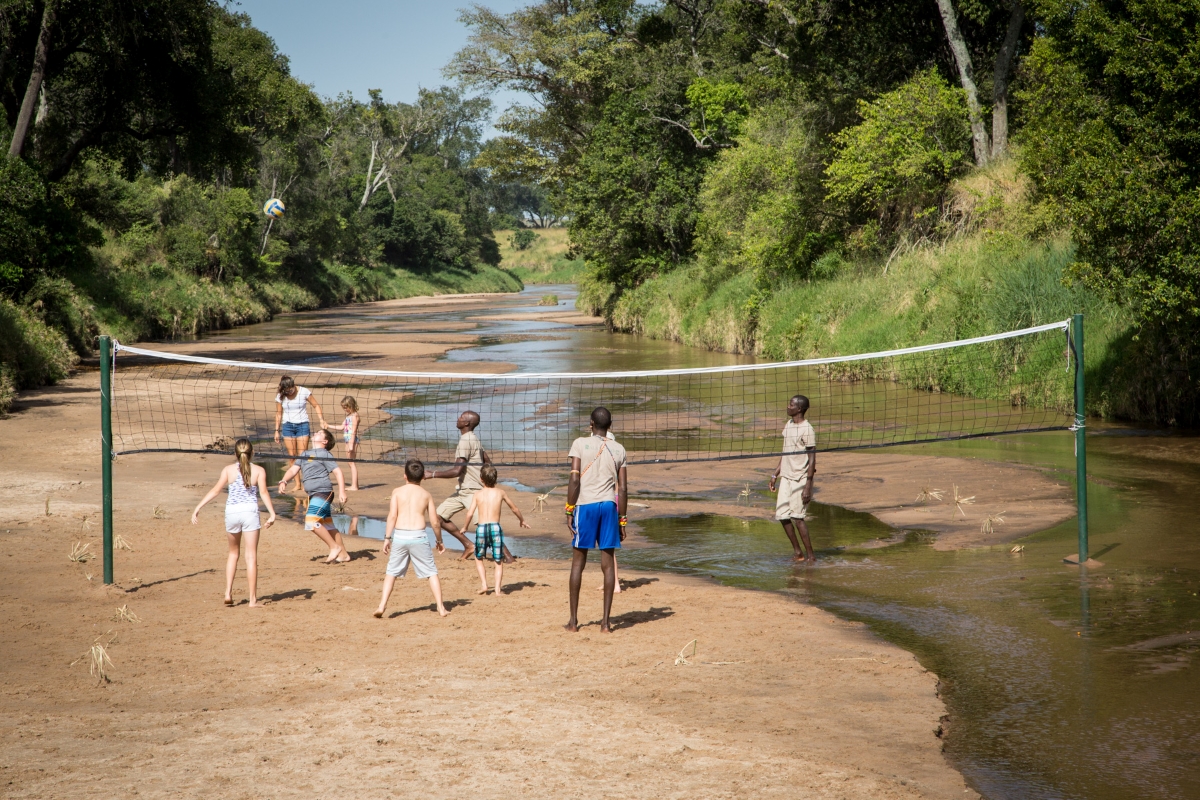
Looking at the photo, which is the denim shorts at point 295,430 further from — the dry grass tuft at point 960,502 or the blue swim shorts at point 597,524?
the dry grass tuft at point 960,502

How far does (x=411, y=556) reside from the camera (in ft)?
28.7

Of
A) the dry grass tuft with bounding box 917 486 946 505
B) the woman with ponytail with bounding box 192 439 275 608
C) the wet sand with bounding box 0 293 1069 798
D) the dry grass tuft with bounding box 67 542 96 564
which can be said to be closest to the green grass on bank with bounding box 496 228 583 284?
the dry grass tuft with bounding box 917 486 946 505

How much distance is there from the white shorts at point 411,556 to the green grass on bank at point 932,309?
14.4 metres

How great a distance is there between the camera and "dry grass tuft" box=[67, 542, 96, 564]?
34.6 ft

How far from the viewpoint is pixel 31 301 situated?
87.5 feet

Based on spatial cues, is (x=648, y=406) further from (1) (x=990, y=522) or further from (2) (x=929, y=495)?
(1) (x=990, y=522)

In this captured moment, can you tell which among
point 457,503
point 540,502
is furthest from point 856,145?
point 457,503

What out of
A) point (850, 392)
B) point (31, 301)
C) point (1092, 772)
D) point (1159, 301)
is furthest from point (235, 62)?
point (1092, 772)

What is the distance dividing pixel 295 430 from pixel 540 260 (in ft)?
392

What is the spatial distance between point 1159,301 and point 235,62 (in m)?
39.6

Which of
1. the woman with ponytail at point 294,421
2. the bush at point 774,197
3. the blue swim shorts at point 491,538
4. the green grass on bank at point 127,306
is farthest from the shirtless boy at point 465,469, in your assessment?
the bush at point 774,197

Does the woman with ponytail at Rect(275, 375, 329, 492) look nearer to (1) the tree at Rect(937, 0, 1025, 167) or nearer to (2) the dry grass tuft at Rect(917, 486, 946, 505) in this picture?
(2) the dry grass tuft at Rect(917, 486, 946, 505)

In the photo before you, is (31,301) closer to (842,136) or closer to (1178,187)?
(842,136)

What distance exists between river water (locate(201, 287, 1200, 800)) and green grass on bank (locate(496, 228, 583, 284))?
108606 millimetres
